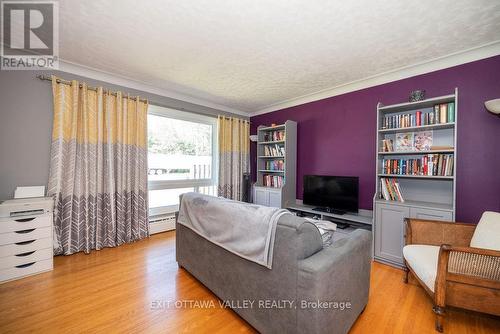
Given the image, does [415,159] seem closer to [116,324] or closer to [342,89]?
[342,89]

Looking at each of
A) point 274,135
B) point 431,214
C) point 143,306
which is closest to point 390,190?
point 431,214

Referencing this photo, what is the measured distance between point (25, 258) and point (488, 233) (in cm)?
425

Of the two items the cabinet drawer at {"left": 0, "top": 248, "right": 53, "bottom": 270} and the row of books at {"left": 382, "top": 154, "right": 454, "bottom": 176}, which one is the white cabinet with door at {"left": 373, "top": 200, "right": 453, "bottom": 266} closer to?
the row of books at {"left": 382, "top": 154, "right": 454, "bottom": 176}

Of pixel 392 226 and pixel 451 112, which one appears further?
pixel 392 226

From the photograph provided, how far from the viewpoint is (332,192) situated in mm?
3174

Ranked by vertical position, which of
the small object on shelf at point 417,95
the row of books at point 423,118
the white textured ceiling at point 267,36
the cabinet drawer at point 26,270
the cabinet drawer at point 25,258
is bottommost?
the cabinet drawer at point 26,270

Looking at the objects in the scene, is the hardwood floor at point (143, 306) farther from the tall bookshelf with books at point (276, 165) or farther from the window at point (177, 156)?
the tall bookshelf with books at point (276, 165)

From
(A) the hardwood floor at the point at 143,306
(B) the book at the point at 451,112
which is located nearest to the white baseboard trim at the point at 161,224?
(A) the hardwood floor at the point at 143,306

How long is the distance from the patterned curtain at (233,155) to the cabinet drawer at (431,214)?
3.04 meters

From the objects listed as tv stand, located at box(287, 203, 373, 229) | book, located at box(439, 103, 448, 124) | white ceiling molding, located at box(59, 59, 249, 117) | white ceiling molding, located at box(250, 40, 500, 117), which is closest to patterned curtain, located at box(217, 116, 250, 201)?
white ceiling molding, located at box(59, 59, 249, 117)

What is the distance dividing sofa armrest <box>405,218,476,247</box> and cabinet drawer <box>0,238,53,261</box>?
12.6 ft

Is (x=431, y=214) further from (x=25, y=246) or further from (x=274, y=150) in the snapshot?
(x=25, y=246)

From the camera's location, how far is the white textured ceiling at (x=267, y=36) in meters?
1.67

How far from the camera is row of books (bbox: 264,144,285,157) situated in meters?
4.03
